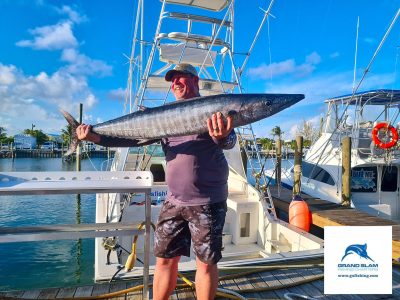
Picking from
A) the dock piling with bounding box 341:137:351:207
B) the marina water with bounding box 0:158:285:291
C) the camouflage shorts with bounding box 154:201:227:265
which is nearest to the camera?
the camouflage shorts with bounding box 154:201:227:265

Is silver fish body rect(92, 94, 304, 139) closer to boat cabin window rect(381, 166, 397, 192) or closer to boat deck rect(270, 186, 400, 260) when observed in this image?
boat deck rect(270, 186, 400, 260)

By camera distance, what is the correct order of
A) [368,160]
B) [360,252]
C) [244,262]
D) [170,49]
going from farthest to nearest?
[368,160]
[170,49]
[244,262]
[360,252]

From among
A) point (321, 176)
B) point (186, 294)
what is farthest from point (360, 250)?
point (321, 176)

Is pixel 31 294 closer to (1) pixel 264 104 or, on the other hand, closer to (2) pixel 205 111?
(2) pixel 205 111

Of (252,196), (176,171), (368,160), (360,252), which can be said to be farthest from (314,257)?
(368,160)

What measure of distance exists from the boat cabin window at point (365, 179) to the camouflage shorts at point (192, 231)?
29.7ft

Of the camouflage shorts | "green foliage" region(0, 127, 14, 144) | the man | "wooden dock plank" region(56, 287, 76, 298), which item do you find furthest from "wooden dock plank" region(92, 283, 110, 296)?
"green foliage" region(0, 127, 14, 144)

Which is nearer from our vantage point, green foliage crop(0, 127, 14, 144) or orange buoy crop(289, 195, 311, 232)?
orange buoy crop(289, 195, 311, 232)

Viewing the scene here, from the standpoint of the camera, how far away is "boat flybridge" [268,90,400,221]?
30.1 ft

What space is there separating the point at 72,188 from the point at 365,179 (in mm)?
9827

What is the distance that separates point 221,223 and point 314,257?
2017 millimetres

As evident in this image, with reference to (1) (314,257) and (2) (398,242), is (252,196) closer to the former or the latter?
(1) (314,257)

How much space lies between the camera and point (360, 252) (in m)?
2.97

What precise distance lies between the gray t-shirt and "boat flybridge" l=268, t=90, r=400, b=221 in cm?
750
